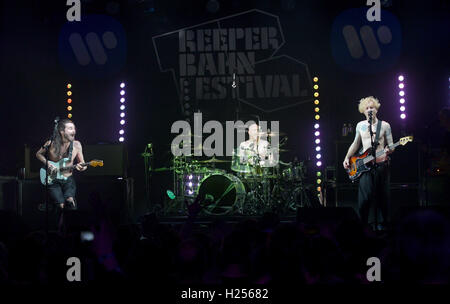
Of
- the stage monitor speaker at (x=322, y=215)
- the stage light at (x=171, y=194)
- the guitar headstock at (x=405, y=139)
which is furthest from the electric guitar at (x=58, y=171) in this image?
the guitar headstock at (x=405, y=139)

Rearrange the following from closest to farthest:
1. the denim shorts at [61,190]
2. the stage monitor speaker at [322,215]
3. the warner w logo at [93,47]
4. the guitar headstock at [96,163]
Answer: the stage monitor speaker at [322,215] → the denim shorts at [61,190] → the guitar headstock at [96,163] → the warner w logo at [93,47]

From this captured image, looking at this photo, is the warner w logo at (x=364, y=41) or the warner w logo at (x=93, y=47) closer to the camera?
the warner w logo at (x=364, y=41)

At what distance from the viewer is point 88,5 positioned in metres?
9.48

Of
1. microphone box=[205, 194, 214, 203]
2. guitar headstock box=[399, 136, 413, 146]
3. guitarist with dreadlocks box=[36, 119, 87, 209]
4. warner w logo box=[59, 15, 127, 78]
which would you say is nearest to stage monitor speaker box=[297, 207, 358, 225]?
guitar headstock box=[399, 136, 413, 146]

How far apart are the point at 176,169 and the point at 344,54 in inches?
167

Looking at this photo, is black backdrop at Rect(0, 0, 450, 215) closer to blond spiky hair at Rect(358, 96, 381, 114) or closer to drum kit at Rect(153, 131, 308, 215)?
blond spiky hair at Rect(358, 96, 381, 114)

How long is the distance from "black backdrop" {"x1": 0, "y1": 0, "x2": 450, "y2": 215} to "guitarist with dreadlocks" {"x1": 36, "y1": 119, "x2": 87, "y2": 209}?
33.6 inches

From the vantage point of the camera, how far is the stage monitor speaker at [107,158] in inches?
341

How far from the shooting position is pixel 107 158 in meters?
8.68

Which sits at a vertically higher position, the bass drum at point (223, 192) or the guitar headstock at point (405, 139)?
the guitar headstock at point (405, 139)

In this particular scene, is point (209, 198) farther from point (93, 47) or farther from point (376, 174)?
point (93, 47)

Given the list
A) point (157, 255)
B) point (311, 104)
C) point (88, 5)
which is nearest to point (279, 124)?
point (311, 104)

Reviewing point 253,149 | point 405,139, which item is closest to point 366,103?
point 405,139

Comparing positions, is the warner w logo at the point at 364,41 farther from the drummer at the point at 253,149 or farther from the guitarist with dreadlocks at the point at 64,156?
the guitarist with dreadlocks at the point at 64,156
